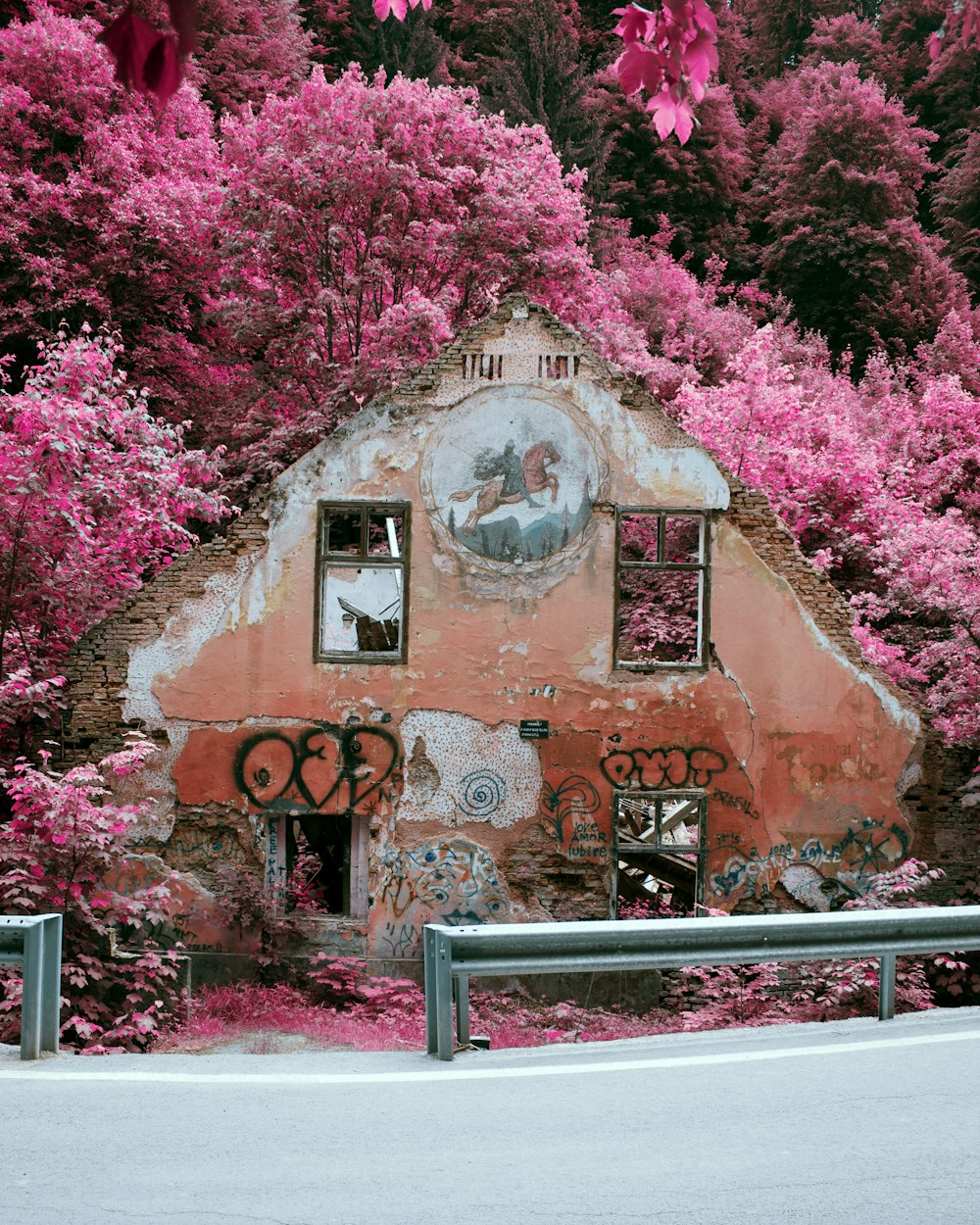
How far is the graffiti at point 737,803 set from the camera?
45.1 feet

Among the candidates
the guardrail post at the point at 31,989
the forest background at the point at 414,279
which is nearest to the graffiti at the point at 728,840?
the forest background at the point at 414,279

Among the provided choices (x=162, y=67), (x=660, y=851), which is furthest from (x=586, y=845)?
(x=162, y=67)

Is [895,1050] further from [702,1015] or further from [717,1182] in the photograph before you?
[702,1015]

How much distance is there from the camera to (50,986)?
6930mm

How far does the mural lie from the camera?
13898mm

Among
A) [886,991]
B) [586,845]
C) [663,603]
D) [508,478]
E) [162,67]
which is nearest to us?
[162,67]

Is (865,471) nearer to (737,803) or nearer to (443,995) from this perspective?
(737,803)

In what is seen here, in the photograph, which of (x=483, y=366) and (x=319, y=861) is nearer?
(x=483, y=366)

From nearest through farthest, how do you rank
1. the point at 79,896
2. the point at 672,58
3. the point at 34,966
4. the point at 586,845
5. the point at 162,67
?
the point at 162,67 < the point at 672,58 < the point at 34,966 < the point at 79,896 < the point at 586,845

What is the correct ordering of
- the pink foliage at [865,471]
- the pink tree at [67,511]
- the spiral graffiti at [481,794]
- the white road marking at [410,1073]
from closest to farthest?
the white road marking at [410,1073], the pink tree at [67,511], the spiral graffiti at [481,794], the pink foliage at [865,471]

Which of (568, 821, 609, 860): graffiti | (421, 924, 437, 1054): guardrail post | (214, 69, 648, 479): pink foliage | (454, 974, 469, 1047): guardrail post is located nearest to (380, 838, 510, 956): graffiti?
(568, 821, 609, 860): graffiti

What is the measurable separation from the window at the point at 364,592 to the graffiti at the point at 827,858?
4.44 metres

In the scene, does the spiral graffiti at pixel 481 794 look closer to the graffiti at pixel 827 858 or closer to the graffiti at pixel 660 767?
the graffiti at pixel 660 767

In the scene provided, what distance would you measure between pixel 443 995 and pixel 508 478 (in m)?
8.01
